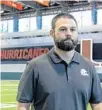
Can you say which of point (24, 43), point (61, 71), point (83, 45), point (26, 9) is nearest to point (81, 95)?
point (61, 71)

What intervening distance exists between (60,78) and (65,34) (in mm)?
362

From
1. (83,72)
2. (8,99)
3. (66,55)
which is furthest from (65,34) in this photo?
(8,99)

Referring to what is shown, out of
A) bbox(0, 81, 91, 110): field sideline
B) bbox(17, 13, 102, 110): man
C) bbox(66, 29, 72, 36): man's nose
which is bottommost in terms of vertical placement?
bbox(0, 81, 91, 110): field sideline

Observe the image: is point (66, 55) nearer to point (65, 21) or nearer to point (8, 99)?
point (65, 21)

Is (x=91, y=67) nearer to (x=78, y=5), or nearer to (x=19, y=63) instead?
(x=19, y=63)

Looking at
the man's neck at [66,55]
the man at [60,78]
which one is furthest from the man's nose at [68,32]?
the man's neck at [66,55]

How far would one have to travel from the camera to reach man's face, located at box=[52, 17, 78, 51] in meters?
3.04

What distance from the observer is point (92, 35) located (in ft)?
94.7

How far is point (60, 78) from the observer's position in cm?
307

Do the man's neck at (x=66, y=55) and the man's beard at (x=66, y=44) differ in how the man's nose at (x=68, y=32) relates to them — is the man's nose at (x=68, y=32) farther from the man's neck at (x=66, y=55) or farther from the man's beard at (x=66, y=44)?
the man's neck at (x=66, y=55)

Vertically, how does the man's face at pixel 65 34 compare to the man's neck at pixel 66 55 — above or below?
above

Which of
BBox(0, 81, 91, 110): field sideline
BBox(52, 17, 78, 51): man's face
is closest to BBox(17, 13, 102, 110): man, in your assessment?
BBox(52, 17, 78, 51): man's face

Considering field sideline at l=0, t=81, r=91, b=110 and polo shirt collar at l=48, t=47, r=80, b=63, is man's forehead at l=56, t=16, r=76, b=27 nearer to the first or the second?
polo shirt collar at l=48, t=47, r=80, b=63

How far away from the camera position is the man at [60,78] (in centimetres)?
304
